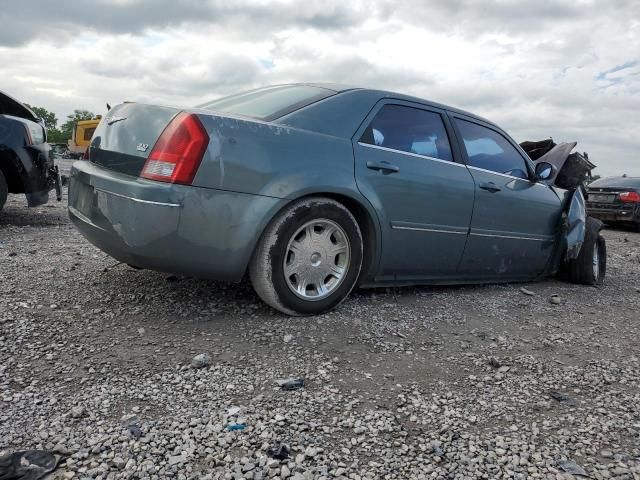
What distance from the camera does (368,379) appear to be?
8.91ft

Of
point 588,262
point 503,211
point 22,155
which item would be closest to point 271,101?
point 503,211

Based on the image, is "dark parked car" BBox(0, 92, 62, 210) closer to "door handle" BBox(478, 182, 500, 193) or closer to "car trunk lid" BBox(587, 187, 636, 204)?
"door handle" BBox(478, 182, 500, 193)

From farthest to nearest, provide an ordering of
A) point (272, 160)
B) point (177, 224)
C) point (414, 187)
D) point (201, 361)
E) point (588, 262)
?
point (588, 262) → point (414, 187) → point (272, 160) → point (177, 224) → point (201, 361)

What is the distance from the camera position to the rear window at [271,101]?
137 inches

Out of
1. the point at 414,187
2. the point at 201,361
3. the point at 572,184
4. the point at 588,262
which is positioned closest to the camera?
the point at 201,361

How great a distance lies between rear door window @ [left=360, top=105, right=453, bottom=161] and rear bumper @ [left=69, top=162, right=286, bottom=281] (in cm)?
100

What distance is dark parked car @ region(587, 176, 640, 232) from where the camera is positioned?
39.0 feet

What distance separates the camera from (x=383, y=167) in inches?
144

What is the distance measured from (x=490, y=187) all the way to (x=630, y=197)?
30.6 feet

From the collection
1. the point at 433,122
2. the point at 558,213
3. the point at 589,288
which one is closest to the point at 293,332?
the point at 433,122

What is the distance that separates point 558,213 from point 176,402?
413 centimetres

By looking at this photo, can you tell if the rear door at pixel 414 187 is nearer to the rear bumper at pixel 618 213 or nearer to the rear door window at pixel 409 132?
the rear door window at pixel 409 132

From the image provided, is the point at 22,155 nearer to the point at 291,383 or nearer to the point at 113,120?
the point at 113,120

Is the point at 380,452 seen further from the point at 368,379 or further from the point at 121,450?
the point at 121,450
